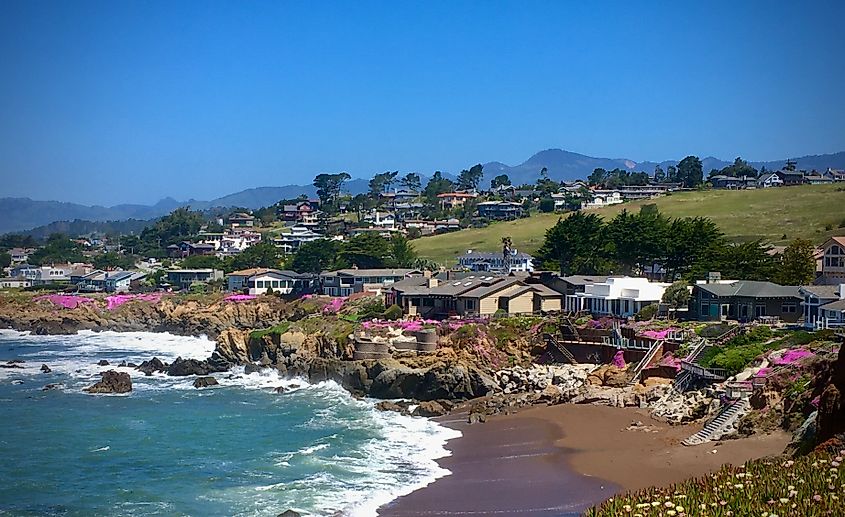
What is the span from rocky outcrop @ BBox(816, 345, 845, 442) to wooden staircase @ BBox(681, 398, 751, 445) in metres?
10.6

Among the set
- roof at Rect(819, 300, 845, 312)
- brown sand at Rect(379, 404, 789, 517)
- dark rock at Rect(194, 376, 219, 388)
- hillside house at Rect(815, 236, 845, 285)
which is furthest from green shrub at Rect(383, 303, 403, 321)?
hillside house at Rect(815, 236, 845, 285)

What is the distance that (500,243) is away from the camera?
10250 centimetres

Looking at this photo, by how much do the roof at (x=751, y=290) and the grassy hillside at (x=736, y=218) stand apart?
126 ft

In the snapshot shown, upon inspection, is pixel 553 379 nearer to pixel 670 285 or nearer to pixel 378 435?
pixel 378 435

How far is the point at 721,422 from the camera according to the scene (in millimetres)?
29250

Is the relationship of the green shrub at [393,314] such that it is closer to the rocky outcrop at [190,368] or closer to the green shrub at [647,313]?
the rocky outcrop at [190,368]

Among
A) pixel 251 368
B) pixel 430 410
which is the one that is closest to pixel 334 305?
pixel 251 368

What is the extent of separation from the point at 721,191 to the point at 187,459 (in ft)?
354

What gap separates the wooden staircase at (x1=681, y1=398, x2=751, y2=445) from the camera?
93.8 feet

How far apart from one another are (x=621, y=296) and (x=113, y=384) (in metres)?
26.1

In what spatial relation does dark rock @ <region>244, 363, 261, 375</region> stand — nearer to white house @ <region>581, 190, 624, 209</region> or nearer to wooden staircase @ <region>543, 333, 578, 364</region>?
wooden staircase @ <region>543, 333, 578, 364</region>

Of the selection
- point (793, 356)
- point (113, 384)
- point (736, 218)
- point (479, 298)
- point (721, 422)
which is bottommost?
point (113, 384)

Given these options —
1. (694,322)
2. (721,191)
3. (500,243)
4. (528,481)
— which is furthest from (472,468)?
(721,191)

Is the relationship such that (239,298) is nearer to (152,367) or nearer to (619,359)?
(152,367)
